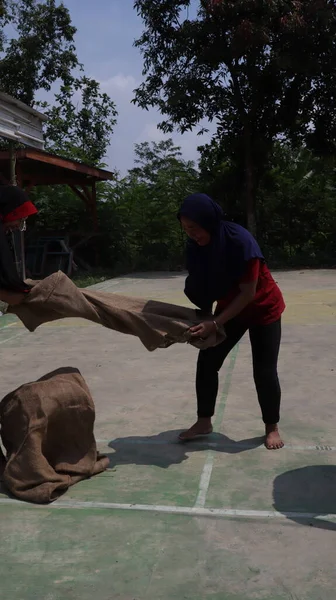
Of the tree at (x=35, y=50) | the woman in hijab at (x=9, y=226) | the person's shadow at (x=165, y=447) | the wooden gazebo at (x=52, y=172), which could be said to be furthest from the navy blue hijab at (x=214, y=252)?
the tree at (x=35, y=50)

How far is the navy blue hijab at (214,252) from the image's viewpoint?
3611mm

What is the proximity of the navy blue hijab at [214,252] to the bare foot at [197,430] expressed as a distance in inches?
36.2

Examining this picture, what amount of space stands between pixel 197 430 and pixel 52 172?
1460 centimetres

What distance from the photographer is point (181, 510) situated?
322 centimetres

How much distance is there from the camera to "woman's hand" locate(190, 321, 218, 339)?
12.3 feet

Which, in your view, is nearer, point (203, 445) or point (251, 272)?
point (251, 272)

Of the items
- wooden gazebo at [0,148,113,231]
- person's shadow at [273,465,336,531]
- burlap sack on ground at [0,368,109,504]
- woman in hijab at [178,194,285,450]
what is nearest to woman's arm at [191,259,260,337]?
woman in hijab at [178,194,285,450]

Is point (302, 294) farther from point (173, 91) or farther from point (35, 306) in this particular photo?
point (35, 306)

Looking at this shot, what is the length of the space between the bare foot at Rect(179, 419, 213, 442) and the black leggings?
8.9 inches

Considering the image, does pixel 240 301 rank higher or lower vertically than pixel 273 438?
higher

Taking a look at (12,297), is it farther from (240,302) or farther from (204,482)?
(204,482)

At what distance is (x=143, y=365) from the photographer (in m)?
6.61

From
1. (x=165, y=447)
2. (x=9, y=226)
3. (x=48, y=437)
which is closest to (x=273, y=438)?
(x=165, y=447)

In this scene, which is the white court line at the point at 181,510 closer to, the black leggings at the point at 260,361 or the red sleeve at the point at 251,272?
the black leggings at the point at 260,361
